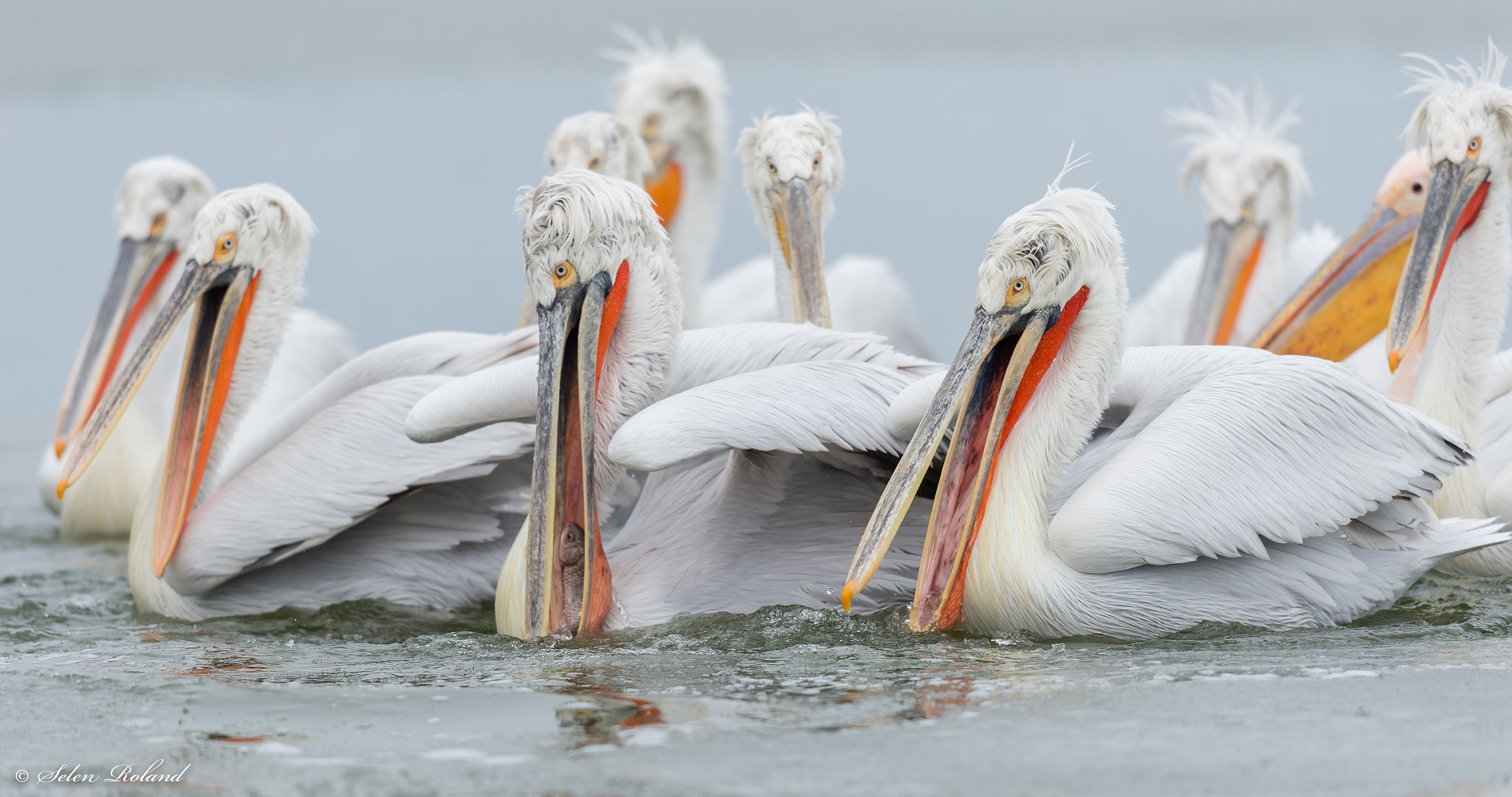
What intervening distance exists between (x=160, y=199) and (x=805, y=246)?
244cm

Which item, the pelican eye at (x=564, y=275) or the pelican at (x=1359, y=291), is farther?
the pelican at (x=1359, y=291)

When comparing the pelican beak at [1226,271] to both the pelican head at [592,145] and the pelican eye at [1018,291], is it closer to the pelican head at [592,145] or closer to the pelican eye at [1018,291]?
the pelican head at [592,145]

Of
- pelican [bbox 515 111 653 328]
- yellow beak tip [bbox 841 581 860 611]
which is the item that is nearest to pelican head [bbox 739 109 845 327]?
pelican [bbox 515 111 653 328]

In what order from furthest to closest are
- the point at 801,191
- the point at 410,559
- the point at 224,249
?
the point at 801,191 < the point at 224,249 < the point at 410,559

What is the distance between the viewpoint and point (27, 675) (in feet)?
11.4

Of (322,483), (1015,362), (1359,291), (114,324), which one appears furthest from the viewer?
(114,324)

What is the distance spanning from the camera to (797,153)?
16.8ft

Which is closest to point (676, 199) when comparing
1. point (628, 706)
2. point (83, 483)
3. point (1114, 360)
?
point (83, 483)

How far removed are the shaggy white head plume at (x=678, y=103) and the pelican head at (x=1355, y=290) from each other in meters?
2.27

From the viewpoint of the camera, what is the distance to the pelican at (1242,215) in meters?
6.56

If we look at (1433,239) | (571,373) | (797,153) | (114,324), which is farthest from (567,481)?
(114,324)

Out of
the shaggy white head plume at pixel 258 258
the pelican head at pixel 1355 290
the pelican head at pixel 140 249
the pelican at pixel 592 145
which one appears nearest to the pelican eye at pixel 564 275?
the shaggy white head plume at pixel 258 258

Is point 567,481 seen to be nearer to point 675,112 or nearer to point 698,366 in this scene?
point 698,366

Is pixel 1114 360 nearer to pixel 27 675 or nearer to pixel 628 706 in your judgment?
pixel 628 706
